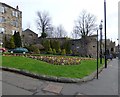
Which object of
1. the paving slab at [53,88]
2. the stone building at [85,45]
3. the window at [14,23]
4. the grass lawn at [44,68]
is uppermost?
the window at [14,23]

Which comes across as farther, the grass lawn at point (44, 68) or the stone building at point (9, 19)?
the stone building at point (9, 19)

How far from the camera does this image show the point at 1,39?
2292 inches

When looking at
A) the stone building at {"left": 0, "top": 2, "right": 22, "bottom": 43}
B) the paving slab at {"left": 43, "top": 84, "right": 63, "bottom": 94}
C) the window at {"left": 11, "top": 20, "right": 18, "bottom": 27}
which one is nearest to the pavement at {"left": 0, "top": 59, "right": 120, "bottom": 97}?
the paving slab at {"left": 43, "top": 84, "right": 63, "bottom": 94}

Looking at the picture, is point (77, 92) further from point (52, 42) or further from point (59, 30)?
point (59, 30)

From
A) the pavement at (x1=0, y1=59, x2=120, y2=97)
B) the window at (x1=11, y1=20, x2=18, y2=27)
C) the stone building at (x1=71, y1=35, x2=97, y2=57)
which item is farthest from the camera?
the stone building at (x1=71, y1=35, x2=97, y2=57)

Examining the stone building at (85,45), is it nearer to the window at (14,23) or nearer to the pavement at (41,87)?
the window at (14,23)

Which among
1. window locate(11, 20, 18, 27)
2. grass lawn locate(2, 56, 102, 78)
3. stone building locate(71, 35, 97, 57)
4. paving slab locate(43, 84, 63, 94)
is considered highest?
window locate(11, 20, 18, 27)

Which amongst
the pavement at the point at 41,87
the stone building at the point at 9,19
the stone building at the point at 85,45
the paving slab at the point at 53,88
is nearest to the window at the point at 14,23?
the stone building at the point at 9,19

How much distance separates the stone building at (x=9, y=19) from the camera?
63.5m

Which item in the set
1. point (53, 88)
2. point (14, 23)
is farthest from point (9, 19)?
point (53, 88)

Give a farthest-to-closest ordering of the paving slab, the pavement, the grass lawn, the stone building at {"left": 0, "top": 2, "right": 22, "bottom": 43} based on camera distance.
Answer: the stone building at {"left": 0, "top": 2, "right": 22, "bottom": 43} < the grass lawn < the paving slab < the pavement

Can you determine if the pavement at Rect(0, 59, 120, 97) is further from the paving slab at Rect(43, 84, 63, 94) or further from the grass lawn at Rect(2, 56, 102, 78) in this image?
the grass lawn at Rect(2, 56, 102, 78)

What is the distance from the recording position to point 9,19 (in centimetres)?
6694

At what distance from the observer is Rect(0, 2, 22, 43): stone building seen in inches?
2499
